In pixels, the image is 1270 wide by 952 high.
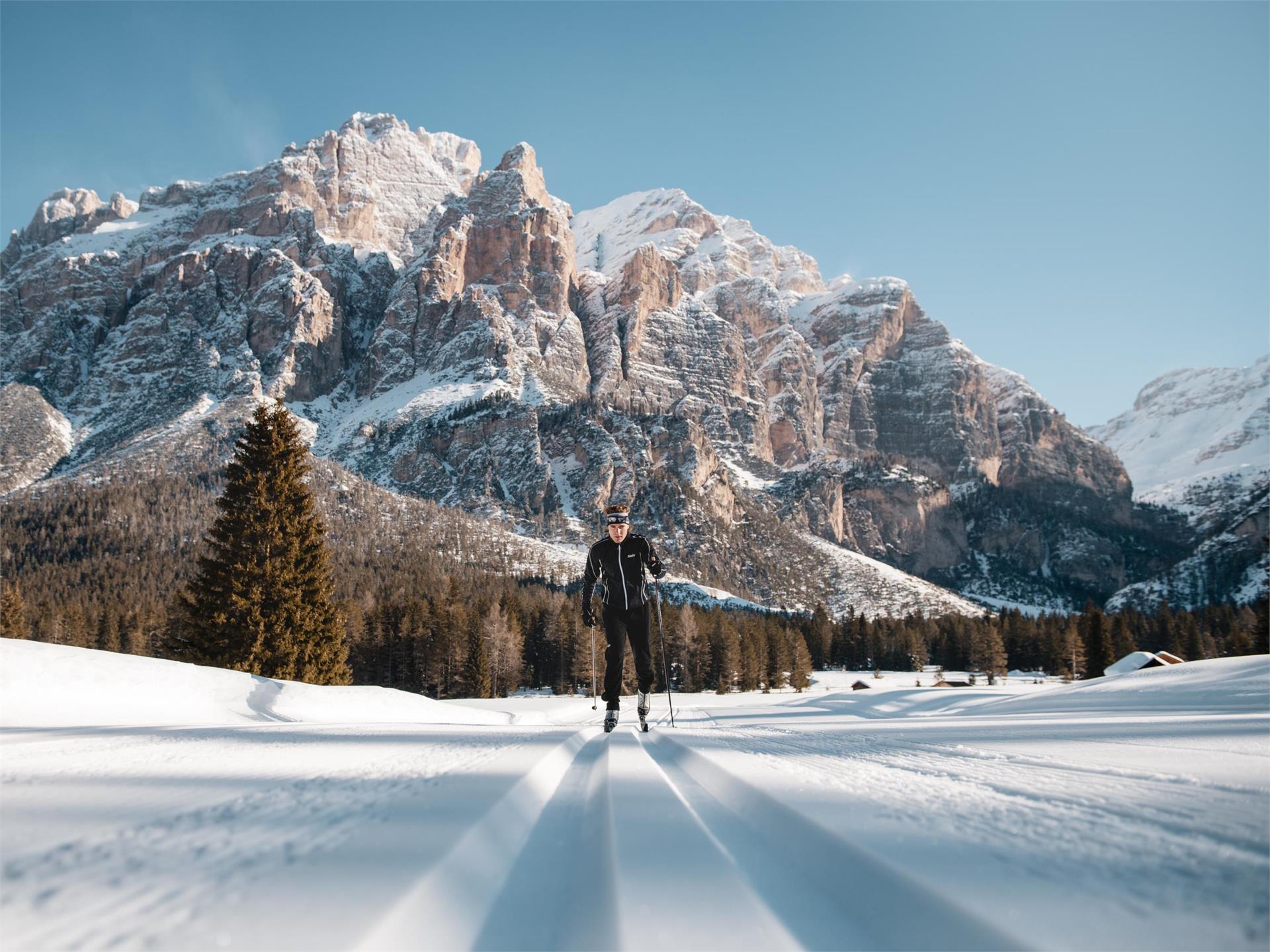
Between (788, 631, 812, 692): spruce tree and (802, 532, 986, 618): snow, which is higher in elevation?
(802, 532, 986, 618): snow

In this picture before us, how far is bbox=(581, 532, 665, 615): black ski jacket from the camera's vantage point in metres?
6.62

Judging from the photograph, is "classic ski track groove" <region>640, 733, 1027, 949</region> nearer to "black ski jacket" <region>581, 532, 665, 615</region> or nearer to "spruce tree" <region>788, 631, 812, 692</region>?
"black ski jacket" <region>581, 532, 665, 615</region>

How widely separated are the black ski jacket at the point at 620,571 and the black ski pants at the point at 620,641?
0.08 meters

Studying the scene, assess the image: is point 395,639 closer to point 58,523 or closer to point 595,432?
point 58,523

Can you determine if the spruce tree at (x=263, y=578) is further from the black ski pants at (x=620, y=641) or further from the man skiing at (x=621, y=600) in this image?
the black ski pants at (x=620, y=641)

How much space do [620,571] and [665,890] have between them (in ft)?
17.0

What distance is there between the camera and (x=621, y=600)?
6.60 meters

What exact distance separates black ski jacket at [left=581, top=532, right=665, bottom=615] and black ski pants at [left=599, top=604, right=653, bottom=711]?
3.1 inches

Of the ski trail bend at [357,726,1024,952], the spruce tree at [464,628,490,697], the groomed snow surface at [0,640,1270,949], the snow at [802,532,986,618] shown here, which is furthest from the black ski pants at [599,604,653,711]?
the snow at [802,532,986,618]

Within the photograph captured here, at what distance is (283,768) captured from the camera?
271 cm

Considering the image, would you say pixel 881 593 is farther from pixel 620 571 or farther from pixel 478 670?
pixel 620 571

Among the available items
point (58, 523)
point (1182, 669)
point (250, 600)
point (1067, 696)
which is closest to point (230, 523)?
point (250, 600)

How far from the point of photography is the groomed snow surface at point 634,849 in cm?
109

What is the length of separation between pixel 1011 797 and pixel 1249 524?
203144 millimetres
